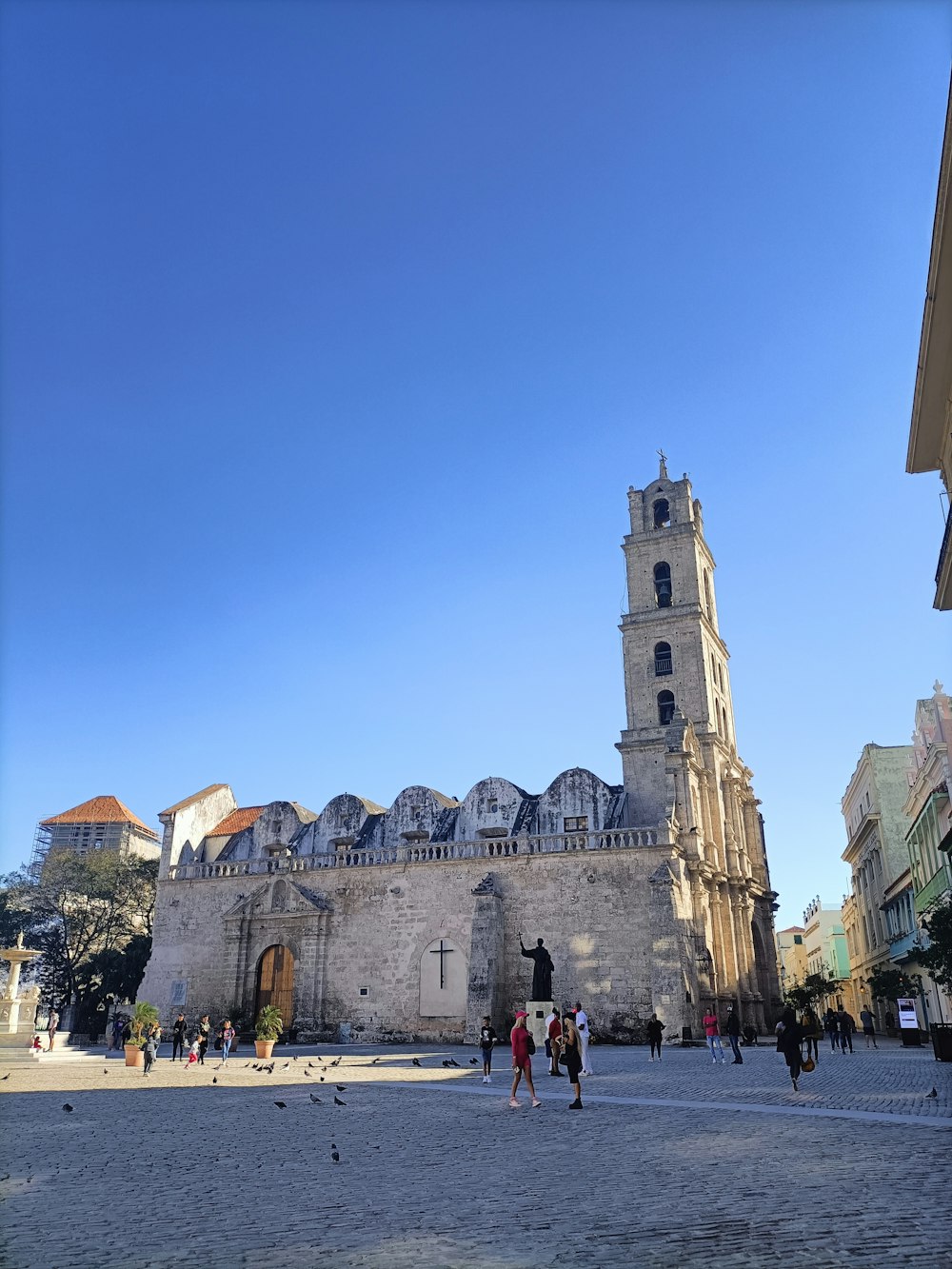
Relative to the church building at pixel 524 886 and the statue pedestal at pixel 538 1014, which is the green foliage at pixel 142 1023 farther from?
the statue pedestal at pixel 538 1014

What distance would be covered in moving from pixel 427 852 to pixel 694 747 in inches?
452

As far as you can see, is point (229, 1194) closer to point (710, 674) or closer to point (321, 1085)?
point (321, 1085)

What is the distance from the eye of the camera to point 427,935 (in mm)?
32469

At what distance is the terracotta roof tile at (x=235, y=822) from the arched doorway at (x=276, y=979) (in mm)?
8154

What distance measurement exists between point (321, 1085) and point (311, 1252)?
12.4 meters

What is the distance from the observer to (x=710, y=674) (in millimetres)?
39781

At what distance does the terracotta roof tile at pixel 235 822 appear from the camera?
42.2 meters

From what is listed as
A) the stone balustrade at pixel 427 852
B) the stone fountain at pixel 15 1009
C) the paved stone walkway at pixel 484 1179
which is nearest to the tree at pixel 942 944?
the paved stone walkway at pixel 484 1179

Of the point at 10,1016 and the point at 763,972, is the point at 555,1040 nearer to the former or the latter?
the point at 10,1016

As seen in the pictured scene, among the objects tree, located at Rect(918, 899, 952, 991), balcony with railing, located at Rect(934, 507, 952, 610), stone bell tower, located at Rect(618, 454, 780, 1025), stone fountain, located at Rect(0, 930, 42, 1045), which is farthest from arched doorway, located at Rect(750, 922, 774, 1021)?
balcony with railing, located at Rect(934, 507, 952, 610)

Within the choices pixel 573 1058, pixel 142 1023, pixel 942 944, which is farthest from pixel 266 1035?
pixel 942 944

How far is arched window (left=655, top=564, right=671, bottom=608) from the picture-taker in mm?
41250

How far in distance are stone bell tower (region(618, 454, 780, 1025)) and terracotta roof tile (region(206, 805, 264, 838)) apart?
18.6 m

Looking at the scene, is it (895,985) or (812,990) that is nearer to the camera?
(895,985)
